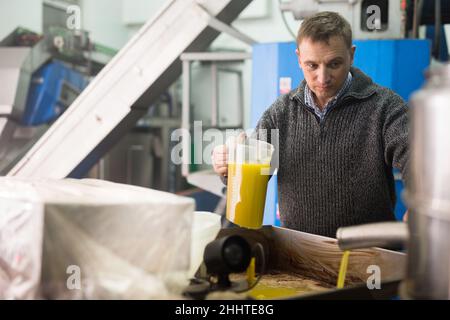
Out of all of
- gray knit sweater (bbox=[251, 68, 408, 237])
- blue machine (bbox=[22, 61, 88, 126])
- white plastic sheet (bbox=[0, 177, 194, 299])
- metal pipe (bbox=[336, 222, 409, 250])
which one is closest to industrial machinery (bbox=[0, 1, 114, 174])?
blue machine (bbox=[22, 61, 88, 126])

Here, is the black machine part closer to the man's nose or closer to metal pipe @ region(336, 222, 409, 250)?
metal pipe @ region(336, 222, 409, 250)

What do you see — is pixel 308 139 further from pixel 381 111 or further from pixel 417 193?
pixel 417 193

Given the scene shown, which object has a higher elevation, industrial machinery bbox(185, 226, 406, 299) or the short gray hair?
the short gray hair

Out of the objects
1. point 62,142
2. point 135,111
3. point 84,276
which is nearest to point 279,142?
point 84,276

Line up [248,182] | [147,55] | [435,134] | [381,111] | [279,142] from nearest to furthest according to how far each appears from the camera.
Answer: [435,134], [248,182], [381,111], [279,142], [147,55]

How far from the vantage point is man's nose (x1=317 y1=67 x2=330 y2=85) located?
4.59 feet

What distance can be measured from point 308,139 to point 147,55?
1.12m

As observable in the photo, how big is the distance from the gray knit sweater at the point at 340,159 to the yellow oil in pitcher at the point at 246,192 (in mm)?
331

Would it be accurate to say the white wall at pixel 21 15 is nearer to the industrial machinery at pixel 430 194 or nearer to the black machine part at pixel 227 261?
the black machine part at pixel 227 261

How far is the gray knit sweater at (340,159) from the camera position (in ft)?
4.74

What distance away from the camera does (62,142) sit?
252cm

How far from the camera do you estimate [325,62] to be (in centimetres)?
139

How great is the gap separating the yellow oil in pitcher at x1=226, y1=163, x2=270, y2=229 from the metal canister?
1.98 feet

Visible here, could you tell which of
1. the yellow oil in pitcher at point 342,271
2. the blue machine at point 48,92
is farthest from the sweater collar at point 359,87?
the blue machine at point 48,92
